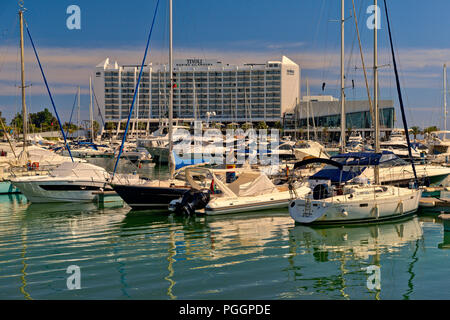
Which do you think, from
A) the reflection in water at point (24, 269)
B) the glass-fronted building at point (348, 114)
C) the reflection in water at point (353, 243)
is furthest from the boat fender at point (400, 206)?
the glass-fronted building at point (348, 114)

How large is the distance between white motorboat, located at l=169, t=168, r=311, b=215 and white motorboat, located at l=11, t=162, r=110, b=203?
6.62 meters

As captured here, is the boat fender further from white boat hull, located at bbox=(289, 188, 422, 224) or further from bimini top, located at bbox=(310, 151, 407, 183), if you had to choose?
bimini top, located at bbox=(310, 151, 407, 183)

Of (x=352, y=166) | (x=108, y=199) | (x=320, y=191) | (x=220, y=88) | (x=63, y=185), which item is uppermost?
(x=220, y=88)

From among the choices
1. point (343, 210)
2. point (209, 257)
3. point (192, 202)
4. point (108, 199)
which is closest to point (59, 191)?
point (108, 199)

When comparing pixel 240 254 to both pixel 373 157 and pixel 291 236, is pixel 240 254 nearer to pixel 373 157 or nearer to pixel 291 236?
pixel 291 236

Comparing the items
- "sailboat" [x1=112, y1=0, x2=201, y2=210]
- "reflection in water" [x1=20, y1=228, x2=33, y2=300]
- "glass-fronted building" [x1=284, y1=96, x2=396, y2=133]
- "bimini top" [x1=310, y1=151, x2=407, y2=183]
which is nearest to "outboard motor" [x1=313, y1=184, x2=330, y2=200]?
"bimini top" [x1=310, y1=151, x2=407, y2=183]

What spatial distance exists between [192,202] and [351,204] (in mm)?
7920

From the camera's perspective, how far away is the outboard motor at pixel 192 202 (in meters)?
25.0

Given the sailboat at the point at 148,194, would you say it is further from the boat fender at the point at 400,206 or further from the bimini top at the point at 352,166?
the boat fender at the point at 400,206

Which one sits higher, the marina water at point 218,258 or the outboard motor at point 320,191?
the outboard motor at point 320,191

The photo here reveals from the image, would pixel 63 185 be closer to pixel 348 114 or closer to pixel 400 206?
pixel 400 206

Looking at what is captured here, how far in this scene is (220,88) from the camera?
16362cm

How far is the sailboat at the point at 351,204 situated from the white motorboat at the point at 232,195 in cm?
216

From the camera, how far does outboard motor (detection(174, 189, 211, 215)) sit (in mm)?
24969
